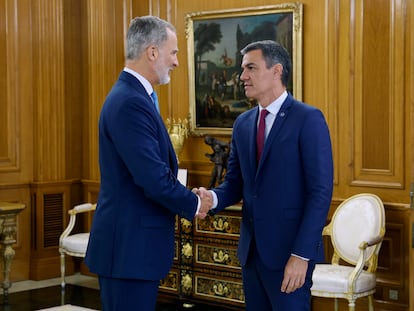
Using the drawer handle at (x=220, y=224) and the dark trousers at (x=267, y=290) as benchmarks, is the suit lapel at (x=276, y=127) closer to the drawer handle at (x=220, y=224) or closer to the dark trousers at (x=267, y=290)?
the dark trousers at (x=267, y=290)

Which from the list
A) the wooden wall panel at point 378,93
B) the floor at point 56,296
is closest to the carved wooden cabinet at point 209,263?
the floor at point 56,296

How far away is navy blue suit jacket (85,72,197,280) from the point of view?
3.09 metres

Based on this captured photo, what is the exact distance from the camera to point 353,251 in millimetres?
5680

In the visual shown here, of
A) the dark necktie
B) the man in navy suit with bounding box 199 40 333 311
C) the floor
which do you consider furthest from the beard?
the floor

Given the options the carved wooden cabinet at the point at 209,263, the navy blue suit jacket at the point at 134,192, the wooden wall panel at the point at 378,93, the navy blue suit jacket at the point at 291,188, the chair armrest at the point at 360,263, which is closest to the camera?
the navy blue suit jacket at the point at 134,192

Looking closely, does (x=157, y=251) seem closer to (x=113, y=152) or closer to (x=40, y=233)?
(x=113, y=152)

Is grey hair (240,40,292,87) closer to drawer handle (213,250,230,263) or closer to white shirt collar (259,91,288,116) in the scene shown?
white shirt collar (259,91,288,116)

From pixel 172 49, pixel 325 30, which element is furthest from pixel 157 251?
pixel 325 30

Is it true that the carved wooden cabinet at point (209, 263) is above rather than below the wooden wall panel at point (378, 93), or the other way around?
below

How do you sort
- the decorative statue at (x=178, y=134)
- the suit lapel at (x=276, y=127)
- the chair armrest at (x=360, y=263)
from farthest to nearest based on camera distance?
the decorative statue at (x=178, y=134) → the chair armrest at (x=360, y=263) → the suit lapel at (x=276, y=127)

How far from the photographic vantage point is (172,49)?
3.30 metres

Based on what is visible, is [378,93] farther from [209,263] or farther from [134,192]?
[134,192]

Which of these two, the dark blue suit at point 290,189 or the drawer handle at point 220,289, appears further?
the drawer handle at point 220,289

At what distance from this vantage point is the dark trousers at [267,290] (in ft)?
10.6
